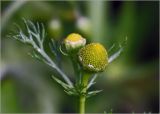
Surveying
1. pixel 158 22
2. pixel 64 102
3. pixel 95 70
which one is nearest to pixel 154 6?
pixel 158 22

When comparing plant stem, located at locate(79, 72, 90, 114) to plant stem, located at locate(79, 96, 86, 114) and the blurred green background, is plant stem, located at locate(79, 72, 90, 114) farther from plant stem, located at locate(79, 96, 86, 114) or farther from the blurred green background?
the blurred green background

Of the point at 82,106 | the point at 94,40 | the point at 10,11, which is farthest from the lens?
the point at 94,40

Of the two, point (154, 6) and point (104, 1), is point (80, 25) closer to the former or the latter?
point (104, 1)

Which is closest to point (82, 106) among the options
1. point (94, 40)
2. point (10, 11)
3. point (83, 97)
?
point (83, 97)

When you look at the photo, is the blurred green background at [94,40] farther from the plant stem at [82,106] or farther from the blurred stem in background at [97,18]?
the plant stem at [82,106]

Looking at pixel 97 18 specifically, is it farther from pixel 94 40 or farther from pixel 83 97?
pixel 83 97

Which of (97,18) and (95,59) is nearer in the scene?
(95,59)

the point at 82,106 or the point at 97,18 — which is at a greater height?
the point at 97,18

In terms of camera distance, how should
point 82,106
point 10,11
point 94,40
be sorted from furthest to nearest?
point 94,40 < point 10,11 < point 82,106
